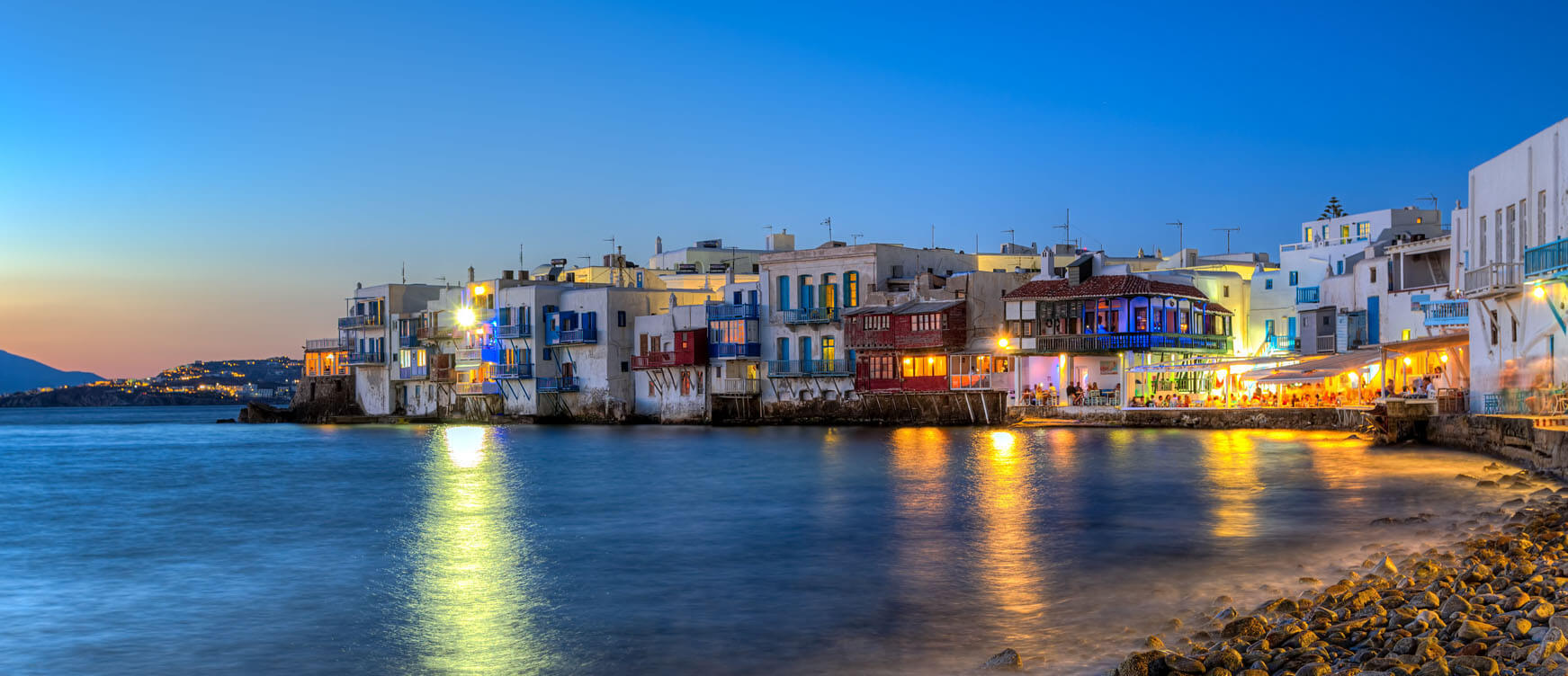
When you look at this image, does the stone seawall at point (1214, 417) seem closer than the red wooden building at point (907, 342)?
Yes

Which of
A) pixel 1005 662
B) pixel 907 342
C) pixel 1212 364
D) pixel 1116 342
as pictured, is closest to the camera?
pixel 1005 662

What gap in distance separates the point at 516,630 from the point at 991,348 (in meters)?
43.9

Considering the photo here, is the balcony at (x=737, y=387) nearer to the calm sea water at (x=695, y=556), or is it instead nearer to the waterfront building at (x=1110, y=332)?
the waterfront building at (x=1110, y=332)

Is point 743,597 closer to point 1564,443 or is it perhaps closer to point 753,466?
point 1564,443

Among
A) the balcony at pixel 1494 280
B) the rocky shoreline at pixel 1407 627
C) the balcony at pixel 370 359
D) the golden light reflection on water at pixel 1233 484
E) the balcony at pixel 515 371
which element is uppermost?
the balcony at pixel 1494 280

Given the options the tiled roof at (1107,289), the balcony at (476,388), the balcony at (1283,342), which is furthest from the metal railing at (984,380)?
the balcony at (476,388)

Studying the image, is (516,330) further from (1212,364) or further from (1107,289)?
(1212,364)

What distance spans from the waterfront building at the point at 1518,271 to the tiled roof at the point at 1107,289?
774 inches

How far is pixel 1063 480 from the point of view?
101ft

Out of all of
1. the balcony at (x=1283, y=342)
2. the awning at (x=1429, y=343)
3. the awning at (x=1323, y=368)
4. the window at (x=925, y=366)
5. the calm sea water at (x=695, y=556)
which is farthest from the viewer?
the window at (x=925, y=366)

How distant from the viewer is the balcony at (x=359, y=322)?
269ft

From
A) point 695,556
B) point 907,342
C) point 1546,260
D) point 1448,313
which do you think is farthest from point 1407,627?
point 907,342

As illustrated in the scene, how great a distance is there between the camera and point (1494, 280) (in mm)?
29969

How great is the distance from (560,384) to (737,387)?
11.1 m
